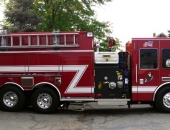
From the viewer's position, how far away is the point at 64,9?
923 inches

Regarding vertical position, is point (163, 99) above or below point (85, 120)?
above

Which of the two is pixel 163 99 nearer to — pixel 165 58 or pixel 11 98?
pixel 165 58

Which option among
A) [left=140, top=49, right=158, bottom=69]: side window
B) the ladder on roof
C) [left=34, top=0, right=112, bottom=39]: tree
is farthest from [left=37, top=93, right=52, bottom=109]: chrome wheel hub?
[left=34, top=0, right=112, bottom=39]: tree

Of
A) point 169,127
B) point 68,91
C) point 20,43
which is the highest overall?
point 20,43

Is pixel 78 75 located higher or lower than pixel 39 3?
lower

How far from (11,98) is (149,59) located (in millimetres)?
4999

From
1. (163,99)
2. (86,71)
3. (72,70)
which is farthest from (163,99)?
(72,70)

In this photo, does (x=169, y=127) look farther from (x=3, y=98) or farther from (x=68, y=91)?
(x=3, y=98)

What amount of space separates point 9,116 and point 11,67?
1.73 meters

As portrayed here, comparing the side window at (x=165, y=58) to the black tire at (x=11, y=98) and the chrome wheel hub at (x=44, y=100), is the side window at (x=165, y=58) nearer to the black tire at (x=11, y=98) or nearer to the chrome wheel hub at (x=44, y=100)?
the chrome wheel hub at (x=44, y=100)

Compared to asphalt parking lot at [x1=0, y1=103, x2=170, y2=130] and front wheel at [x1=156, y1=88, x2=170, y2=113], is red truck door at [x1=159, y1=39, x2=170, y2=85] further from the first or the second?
asphalt parking lot at [x1=0, y1=103, x2=170, y2=130]

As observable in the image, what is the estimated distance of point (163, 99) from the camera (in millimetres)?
10711

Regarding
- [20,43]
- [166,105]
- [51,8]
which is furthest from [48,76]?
[51,8]

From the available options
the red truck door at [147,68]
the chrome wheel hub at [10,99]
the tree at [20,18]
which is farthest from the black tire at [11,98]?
the tree at [20,18]
